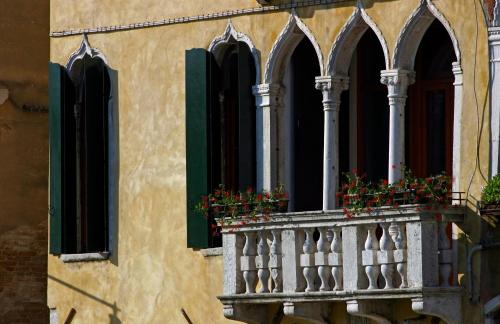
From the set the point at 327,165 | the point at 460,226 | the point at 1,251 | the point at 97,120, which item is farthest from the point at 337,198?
the point at 1,251

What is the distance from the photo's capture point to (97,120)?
23719 millimetres

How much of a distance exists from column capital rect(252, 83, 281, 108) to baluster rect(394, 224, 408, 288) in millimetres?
2630

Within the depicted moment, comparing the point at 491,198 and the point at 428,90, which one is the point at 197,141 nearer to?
the point at 428,90

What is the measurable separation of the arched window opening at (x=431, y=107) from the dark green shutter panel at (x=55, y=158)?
4287mm

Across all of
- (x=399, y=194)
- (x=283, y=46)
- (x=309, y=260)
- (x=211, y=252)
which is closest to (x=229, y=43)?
(x=283, y=46)

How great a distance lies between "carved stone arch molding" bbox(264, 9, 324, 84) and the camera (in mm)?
21812

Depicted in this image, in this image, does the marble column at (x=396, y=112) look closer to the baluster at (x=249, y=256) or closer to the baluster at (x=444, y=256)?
the baluster at (x=444, y=256)

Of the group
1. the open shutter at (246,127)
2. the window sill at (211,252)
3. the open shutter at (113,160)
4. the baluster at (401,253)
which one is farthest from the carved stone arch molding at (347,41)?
the open shutter at (113,160)

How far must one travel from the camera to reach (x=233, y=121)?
22531 mm

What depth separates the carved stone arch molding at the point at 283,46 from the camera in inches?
859

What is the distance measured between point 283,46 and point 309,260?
2388mm

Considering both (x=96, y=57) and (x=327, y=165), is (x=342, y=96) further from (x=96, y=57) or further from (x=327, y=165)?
(x=96, y=57)

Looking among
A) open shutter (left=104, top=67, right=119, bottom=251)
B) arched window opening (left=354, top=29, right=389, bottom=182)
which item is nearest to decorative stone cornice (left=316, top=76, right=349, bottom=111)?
arched window opening (left=354, top=29, right=389, bottom=182)

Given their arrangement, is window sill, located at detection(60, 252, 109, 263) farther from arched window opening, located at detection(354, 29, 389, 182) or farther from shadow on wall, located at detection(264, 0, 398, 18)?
shadow on wall, located at detection(264, 0, 398, 18)
